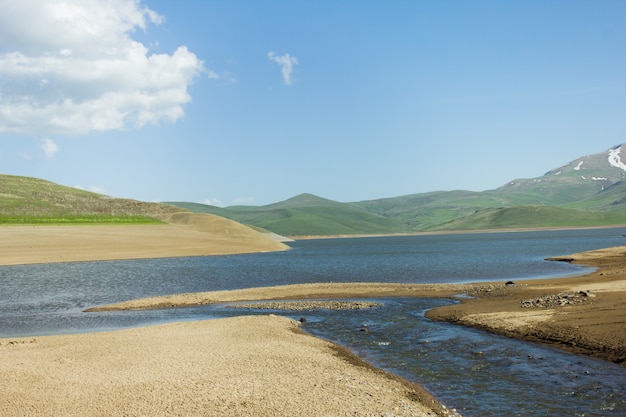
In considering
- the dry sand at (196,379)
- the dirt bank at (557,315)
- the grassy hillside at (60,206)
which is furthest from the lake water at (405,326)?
the grassy hillside at (60,206)

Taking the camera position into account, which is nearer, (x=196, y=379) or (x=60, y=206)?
(x=196, y=379)

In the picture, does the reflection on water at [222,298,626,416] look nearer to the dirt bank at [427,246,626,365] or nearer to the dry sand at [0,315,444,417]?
the dirt bank at [427,246,626,365]

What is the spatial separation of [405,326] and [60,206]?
4752 inches

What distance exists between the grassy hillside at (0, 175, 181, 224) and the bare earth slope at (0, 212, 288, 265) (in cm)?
788

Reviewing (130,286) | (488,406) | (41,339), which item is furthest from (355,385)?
(130,286)

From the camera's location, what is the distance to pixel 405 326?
31547 millimetres

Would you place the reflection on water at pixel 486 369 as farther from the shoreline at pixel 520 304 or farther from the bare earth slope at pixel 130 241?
the bare earth slope at pixel 130 241

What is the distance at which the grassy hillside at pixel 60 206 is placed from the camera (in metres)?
118

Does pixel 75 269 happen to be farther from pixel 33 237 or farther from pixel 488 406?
pixel 488 406

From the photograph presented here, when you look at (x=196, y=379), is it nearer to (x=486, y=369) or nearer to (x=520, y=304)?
(x=486, y=369)

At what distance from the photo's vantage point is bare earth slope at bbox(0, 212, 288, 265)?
288 ft

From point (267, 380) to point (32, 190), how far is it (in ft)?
460

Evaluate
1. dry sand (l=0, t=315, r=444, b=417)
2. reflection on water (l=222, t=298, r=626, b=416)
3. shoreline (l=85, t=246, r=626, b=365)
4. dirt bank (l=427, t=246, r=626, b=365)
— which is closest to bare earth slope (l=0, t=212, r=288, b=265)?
shoreline (l=85, t=246, r=626, b=365)

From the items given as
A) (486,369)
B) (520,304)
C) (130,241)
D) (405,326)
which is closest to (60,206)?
(130,241)
